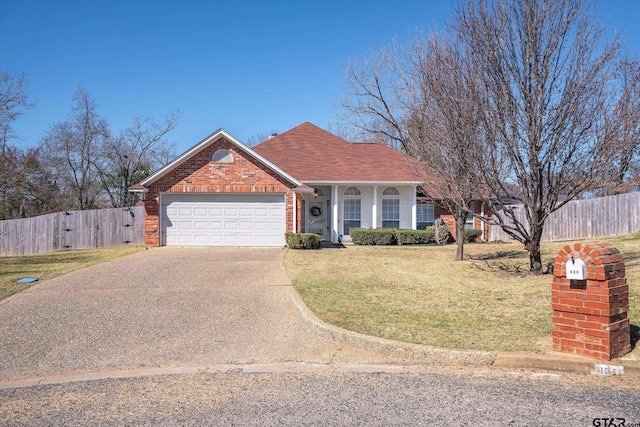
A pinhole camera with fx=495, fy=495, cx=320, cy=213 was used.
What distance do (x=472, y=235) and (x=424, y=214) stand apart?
2504 millimetres

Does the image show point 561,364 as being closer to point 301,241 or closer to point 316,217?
point 301,241

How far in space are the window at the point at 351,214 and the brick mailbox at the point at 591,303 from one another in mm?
17113

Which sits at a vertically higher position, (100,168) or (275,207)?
(100,168)

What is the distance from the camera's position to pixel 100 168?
3550 cm

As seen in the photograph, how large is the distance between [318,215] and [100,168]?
65.5 feet

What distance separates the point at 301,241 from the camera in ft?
59.4

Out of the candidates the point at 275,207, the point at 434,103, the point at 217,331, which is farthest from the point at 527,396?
the point at 275,207

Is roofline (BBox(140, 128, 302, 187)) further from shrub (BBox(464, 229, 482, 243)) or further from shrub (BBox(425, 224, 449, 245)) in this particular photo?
shrub (BBox(464, 229, 482, 243))

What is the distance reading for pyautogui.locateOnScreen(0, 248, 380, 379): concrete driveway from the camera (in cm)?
636

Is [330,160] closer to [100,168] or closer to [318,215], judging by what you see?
[318,215]

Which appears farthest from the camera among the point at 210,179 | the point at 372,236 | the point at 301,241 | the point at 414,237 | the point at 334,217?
the point at 334,217

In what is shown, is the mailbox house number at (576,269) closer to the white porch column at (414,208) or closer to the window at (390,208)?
the white porch column at (414,208)

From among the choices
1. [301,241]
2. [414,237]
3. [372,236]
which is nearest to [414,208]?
[414,237]

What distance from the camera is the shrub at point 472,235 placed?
23770 millimetres
